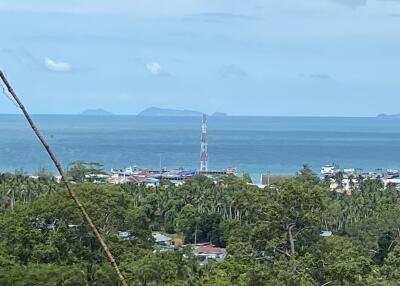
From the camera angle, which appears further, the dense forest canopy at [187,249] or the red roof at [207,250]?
the red roof at [207,250]

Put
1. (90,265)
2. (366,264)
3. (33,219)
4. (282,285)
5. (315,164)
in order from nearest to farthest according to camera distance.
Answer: (282,285), (366,264), (90,265), (33,219), (315,164)

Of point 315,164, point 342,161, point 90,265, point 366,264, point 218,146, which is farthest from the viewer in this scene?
point 218,146

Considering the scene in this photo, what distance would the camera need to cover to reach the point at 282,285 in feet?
34.4

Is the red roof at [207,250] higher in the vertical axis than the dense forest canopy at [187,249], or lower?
lower

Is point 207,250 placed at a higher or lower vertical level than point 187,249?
lower

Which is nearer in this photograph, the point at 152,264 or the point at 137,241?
the point at 152,264

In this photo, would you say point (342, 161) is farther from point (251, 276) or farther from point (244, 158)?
point (251, 276)

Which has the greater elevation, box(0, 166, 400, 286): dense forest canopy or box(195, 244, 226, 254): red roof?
box(0, 166, 400, 286): dense forest canopy

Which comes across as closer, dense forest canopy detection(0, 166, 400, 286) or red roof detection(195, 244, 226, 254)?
dense forest canopy detection(0, 166, 400, 286)

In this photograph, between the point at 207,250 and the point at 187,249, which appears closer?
the point at 187,249

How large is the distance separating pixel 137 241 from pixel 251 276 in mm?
4195

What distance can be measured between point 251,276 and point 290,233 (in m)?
1.63

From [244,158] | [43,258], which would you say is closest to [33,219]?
[43,258]

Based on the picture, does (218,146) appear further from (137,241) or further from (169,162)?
(137,241)
